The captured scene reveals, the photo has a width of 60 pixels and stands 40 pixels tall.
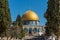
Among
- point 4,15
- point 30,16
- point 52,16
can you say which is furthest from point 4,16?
point 30,16

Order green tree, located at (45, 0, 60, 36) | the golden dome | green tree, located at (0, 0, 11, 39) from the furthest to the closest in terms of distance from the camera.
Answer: the golden dome
green tree, located at (45, 0, 60, 36)
green tree, located at (0, 0, 11, 39)

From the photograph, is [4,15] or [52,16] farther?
[52,16]

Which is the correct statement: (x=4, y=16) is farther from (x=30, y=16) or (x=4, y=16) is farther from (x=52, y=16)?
(x=30, y=16)

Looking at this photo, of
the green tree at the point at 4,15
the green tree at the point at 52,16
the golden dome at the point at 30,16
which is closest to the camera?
the green tree at the point at 4,15

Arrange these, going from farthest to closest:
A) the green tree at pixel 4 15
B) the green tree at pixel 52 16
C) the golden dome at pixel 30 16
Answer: the golden dome at pixel 30 16, the green tree at pixel 52 16, the green tree at pixel 4 15

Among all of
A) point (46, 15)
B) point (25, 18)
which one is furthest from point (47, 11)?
point (25, 18)

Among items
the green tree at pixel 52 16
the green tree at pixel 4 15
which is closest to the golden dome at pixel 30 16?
the green tree at pixel 52 16

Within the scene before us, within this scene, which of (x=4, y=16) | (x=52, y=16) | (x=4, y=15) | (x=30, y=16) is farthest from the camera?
(x=30, y=16)

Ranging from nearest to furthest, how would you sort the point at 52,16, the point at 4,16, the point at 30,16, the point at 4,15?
the point at 4,15 → the point at 4,16 → the point at 52,16 → the point at 30,16

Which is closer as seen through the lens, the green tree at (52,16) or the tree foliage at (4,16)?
the tree foliage at (4,16)

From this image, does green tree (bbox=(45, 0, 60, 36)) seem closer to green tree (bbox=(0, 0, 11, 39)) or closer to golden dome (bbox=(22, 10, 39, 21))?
green tree (bbox=(0, 0, 11, 39))

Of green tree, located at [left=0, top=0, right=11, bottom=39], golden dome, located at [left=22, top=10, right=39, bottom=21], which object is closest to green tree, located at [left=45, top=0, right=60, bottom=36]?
green tree, located at [left=0, top=0, right=11, bottom=39]

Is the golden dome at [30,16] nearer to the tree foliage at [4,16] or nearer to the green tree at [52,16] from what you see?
the green tree at [52,16]

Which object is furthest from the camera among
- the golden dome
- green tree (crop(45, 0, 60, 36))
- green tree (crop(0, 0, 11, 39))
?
the golden dome
